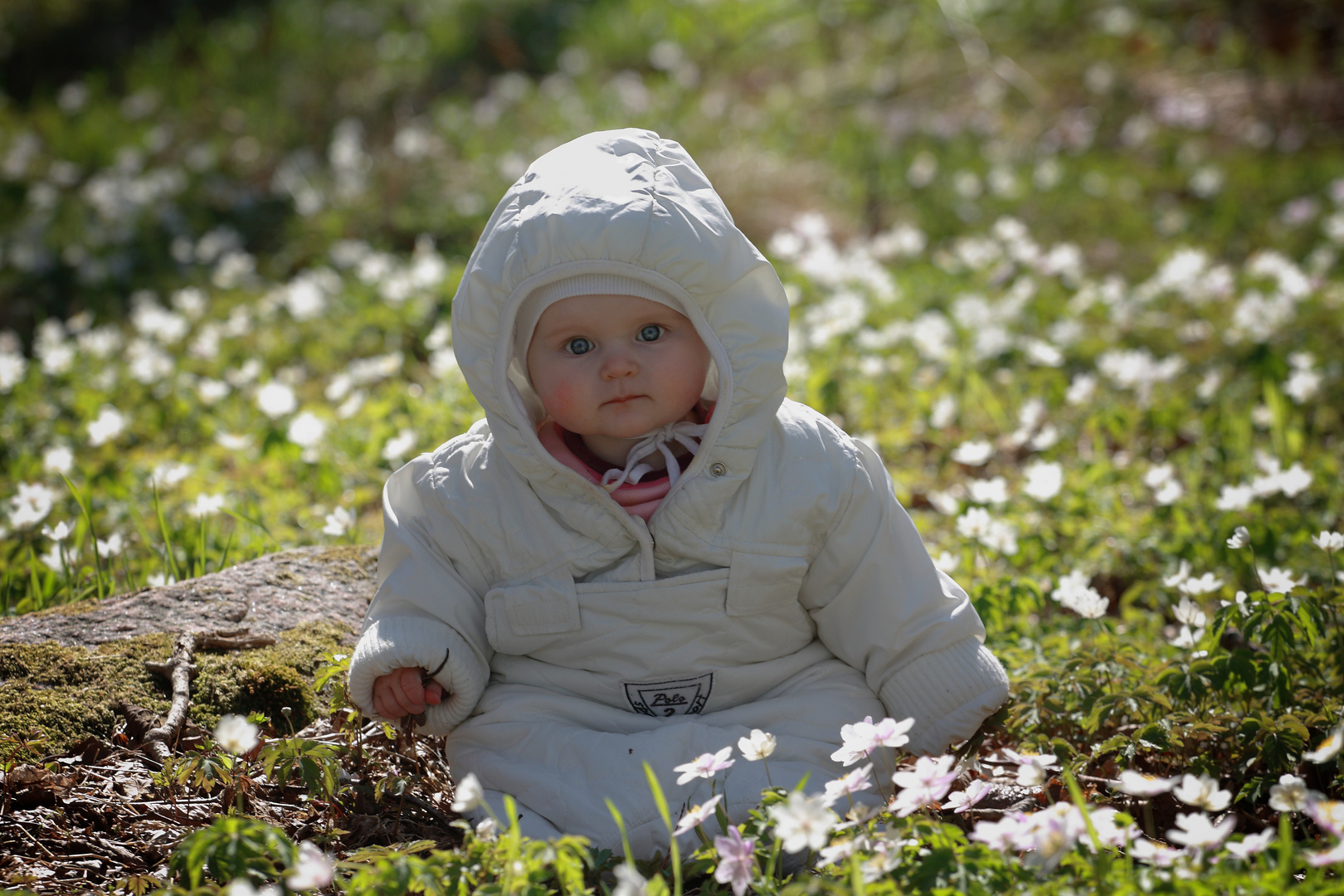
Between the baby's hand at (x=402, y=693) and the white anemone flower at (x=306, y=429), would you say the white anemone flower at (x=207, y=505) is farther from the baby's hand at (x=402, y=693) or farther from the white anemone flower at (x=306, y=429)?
the baby's hand at (x=402, y=693)

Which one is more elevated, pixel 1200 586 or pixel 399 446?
pixel 399 446


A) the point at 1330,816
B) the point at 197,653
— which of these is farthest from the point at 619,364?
the point at 1330,816

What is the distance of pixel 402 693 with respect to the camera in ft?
7.66

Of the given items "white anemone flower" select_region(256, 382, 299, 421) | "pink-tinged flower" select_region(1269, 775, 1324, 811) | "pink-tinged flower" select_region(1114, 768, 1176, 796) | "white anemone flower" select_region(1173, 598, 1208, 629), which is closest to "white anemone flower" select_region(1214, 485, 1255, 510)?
"white anemone flower" select_region(1173, 598, 1208, 629)

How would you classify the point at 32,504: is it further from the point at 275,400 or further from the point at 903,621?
the point at 903,621

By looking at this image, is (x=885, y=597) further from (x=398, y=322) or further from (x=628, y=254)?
(x=398, y=322)

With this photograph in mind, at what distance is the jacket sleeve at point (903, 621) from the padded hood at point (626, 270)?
281 millimetres

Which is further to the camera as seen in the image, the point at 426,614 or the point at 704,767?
the point at 426,614

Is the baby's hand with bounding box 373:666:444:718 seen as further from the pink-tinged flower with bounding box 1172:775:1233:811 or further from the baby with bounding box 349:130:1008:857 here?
the pink-tinged flower with bounding box 1172:775:1233:811

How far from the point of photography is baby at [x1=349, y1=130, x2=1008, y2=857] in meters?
2.26

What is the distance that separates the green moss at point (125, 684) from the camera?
249 centimetres

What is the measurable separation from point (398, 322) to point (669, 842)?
359cm

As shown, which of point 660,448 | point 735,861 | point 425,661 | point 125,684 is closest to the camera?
point 735,861

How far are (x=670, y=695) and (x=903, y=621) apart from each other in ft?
1.63
